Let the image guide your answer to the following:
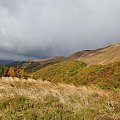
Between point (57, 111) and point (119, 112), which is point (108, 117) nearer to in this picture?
point (119, 112)

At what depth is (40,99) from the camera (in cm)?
1229

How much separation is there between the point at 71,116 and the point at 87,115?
1.79 feet

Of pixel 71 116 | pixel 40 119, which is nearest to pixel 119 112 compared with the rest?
pixel 71 116

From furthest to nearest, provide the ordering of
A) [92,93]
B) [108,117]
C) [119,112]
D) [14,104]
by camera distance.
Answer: [92,93] < [14,104] < [119,112] < [108,117]

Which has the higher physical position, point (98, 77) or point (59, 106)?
point (98, 77)

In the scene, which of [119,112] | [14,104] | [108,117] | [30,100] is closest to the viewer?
[108,117]

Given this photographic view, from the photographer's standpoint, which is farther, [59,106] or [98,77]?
[98,77]

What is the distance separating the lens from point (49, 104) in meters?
11.3

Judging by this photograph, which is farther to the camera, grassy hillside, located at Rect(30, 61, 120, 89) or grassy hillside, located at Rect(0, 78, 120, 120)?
grassy hillside, located at Rect(30, 61, 120, 89)

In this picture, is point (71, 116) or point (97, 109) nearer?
point (71, 116)


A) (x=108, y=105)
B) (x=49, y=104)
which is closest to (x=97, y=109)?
(x=108, y=105)

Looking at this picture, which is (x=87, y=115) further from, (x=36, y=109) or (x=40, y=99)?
(x=40, y=99)

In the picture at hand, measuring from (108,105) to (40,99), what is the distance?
2939mm

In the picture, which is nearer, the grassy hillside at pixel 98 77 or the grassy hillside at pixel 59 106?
the grassy hillside at pixel 59 106
